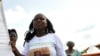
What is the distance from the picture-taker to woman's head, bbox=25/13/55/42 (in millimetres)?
4320

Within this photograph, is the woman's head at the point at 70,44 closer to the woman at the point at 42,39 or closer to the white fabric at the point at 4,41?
the woman at the point at 42,39

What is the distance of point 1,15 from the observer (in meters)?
4.20

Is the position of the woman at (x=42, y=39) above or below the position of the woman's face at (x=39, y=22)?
below

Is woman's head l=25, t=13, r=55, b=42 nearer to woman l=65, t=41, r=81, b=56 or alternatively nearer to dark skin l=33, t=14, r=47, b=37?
dark skin l=33, t=14, r=47, b=37

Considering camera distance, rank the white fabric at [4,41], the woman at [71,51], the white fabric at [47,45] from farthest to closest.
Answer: the woman at [71,51]
the white fabric at [47,45]
the white fabric at [4,41]

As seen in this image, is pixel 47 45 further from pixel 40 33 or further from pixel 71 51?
pixel 71 51

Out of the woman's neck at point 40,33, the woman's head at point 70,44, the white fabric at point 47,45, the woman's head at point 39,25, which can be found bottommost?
the white fabric at point 47,45

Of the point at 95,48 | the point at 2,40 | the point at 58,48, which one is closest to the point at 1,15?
the point at 2,40

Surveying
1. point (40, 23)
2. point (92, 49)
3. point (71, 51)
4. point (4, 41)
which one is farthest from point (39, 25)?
point (92, 49)

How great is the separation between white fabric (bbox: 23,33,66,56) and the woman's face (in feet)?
0.49

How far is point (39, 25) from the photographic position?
431cm

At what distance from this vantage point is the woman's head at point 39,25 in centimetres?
432

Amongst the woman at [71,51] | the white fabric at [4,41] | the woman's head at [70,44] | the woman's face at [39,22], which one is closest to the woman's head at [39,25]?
the woman's face at [39,22]

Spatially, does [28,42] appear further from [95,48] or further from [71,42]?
[95,48]
